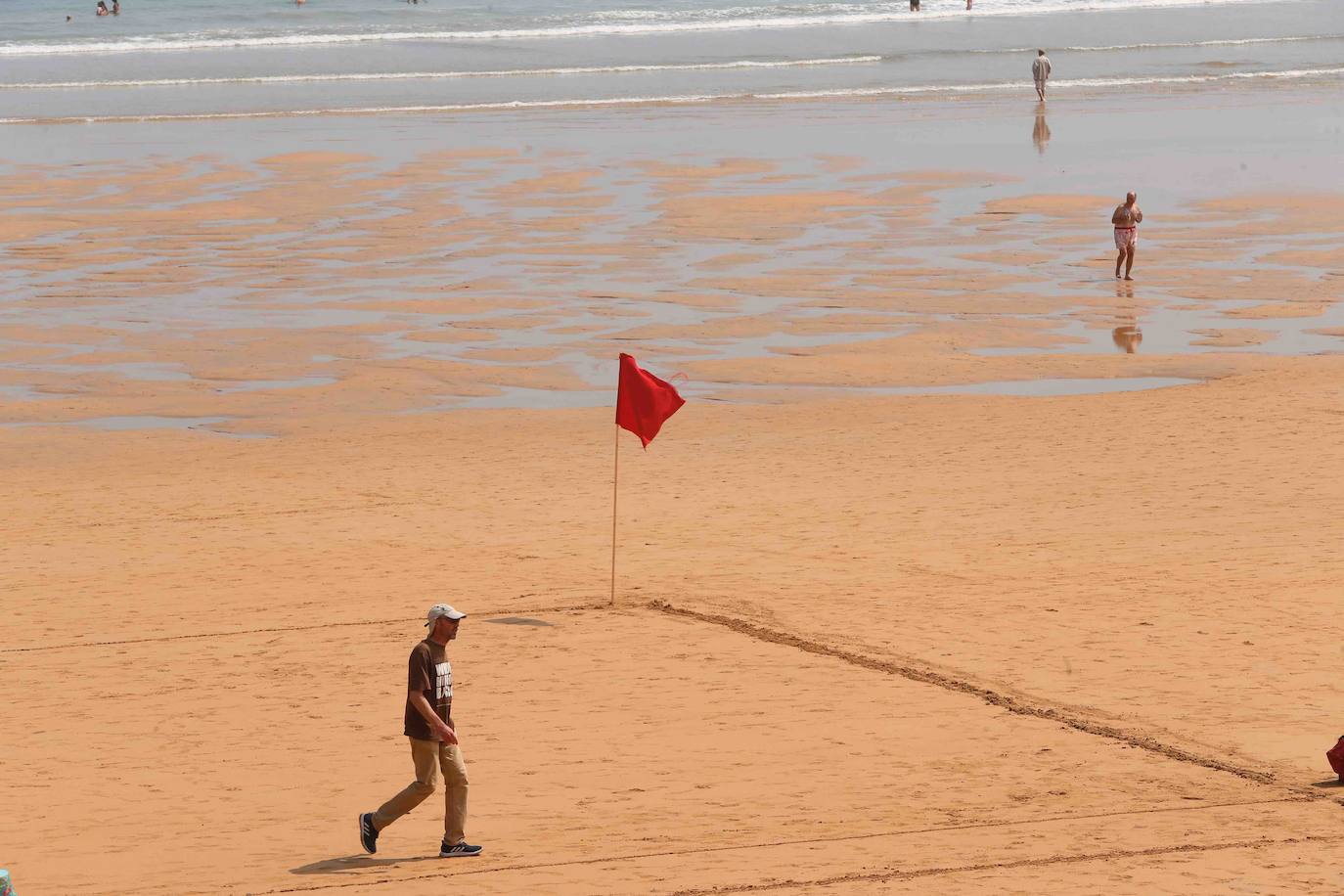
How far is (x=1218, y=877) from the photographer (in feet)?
26.9

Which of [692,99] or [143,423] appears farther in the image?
[692,99]

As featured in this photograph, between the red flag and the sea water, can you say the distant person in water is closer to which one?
the red flag

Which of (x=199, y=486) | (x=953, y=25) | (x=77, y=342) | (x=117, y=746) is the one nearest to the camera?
(x=117, y=746)

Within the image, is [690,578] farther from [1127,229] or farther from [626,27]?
[626,27]

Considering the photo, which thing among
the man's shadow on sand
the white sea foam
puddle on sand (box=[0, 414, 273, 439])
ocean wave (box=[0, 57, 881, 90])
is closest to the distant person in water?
puddle on sand (box=[0, 414, 273, 439])

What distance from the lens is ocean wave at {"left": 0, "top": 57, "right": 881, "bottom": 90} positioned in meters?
57.1

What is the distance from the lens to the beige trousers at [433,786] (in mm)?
8703

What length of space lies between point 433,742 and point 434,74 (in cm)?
5239

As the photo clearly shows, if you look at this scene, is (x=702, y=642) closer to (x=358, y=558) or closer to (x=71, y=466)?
(x=358, y=558)

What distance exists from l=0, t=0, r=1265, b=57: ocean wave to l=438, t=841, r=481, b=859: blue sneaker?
64.5 m

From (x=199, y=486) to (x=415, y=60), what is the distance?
1905 inches

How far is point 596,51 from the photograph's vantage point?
6619 cm

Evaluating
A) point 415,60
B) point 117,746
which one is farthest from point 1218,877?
point 415,60

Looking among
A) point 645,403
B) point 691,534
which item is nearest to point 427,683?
point 645,403
